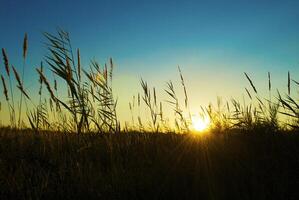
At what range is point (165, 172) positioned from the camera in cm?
221

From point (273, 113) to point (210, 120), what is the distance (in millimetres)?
1160

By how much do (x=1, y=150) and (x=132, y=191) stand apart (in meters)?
1.87

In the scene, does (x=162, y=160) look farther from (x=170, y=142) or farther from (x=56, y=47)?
(x=56, y=47)

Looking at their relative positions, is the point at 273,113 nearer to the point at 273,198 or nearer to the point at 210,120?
the point at 210,120

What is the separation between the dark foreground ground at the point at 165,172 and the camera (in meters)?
1.85

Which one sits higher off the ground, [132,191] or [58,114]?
[58,114]

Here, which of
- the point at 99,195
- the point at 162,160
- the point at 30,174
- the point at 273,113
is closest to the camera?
the point at 99,195

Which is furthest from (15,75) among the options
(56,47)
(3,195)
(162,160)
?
(162,160)

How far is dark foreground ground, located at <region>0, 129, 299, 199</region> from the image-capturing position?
185cm

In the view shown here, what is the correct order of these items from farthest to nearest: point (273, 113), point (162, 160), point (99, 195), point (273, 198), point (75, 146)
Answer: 1. point (273, 113)
2. point (75, 146)
3. point (162, 160)
4. point (99, 195)
5. point (273, 198)

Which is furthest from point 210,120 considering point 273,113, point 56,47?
point 56,47

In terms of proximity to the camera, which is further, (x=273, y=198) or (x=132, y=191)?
(x=132, y=191)

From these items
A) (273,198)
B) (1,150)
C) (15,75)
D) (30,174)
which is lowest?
(273,198)

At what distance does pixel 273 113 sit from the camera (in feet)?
12.9
